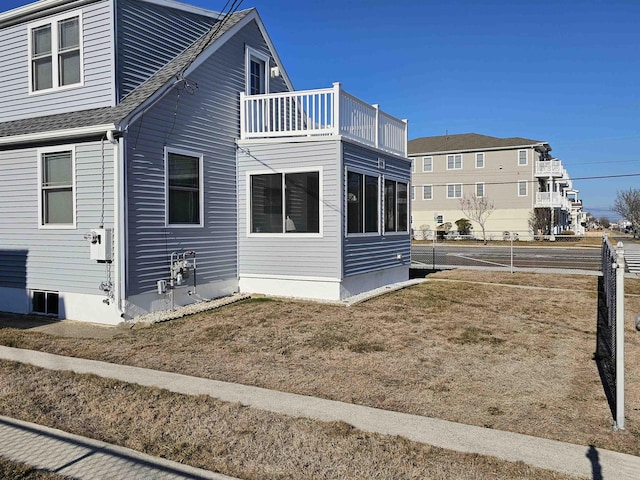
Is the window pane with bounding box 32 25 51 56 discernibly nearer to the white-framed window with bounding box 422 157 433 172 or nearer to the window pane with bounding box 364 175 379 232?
the window pane with bounding box 364 175 379 232

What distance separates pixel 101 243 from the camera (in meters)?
8.62

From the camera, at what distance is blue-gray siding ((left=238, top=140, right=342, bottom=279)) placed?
10.7 meters

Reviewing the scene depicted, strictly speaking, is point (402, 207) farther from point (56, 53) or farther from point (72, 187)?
point (56, 53)

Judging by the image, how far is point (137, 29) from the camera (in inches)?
395

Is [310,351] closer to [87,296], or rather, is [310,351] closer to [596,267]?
[87,296]

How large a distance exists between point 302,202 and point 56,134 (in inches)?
192

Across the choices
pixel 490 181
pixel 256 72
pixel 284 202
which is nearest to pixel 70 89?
pixel 256 72

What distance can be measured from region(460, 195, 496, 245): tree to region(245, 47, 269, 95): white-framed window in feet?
112

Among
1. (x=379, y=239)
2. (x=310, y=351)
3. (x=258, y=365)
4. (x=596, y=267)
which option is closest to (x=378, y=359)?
(x=310, y=351)

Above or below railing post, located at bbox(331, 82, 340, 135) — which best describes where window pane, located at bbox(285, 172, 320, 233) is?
below

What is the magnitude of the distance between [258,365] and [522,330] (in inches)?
182

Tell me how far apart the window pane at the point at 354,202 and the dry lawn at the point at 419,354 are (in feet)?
5.77

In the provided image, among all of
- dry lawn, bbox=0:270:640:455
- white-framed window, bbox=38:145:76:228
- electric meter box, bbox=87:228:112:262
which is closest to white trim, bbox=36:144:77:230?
white-framed window, bbox=38:145:76:228

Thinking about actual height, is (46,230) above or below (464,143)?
below
